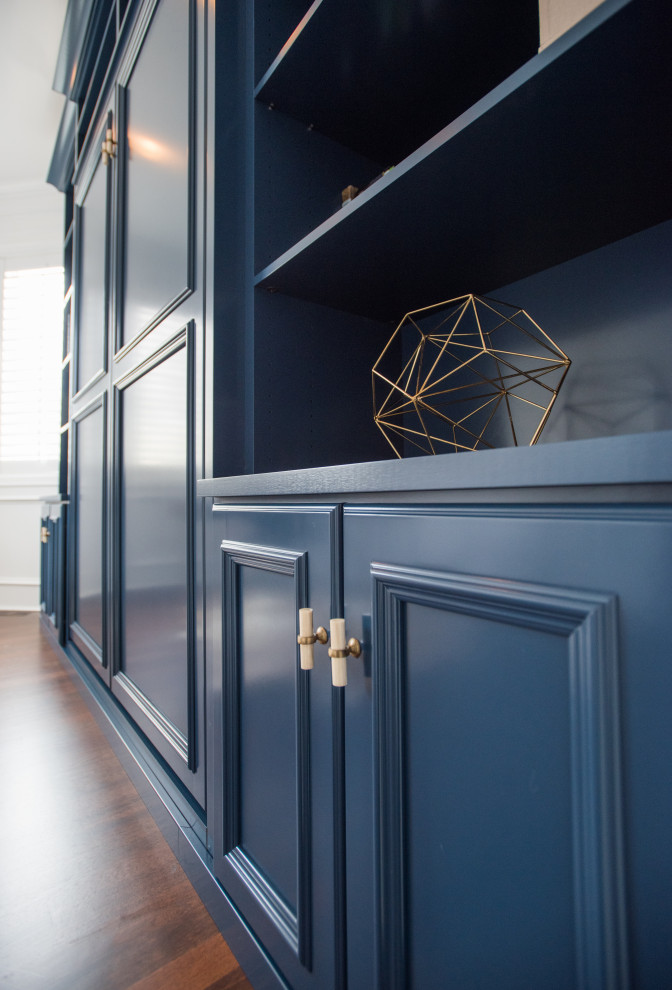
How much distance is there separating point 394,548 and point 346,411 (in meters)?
0.64

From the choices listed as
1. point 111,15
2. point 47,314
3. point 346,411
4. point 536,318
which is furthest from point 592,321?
point 47,314

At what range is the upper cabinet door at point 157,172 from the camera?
1.06 meters

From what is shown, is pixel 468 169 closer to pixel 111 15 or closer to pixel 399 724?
pixel 399 724

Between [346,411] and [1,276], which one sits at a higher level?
[1,276]

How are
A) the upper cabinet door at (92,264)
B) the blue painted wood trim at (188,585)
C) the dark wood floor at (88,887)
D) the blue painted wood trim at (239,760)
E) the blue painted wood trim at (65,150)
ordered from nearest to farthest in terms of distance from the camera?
the blue painted wood trim at (239,760) → the dark wood floor at (88,887) → the blue painted wood trim at (188,585) → the upper cabinet door at (92,264) → the blue painted wood trim at (65,150)

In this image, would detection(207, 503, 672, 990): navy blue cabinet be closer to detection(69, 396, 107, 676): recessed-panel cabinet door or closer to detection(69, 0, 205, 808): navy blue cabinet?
detection(69, 0, 205, 808): navy blue cabinet

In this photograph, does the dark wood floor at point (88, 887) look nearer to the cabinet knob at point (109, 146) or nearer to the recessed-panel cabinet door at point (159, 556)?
the recessed-panel cabinet door at point (159, 556)

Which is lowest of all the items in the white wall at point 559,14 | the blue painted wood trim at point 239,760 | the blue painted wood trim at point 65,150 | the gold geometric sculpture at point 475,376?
the blue painted wood trim at point 239,760

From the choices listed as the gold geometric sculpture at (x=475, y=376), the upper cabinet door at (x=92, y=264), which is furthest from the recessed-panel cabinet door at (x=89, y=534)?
the gold geometric sculpture at (x=475, y=376)

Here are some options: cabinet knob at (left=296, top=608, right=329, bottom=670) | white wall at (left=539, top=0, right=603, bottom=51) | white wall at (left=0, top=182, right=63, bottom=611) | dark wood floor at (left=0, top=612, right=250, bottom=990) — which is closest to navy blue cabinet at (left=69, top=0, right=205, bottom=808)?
dark wood floor at (left=0, top=612, right=250, bottom=990)

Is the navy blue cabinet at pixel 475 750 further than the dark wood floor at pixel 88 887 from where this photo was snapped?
No

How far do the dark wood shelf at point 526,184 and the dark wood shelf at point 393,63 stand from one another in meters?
0.29

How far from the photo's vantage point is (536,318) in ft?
2.84

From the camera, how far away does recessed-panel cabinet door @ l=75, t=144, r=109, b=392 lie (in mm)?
1750
